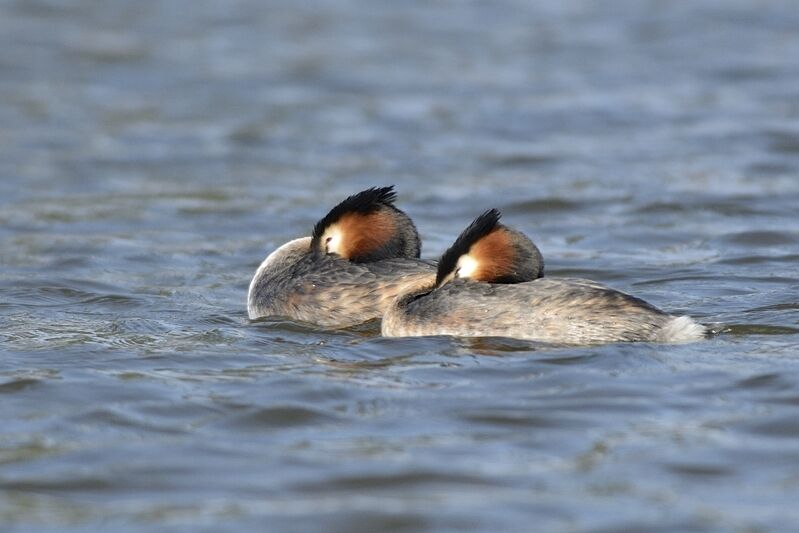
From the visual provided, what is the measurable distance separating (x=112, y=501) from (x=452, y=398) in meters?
1.90

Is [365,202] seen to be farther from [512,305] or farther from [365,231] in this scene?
[512,305]

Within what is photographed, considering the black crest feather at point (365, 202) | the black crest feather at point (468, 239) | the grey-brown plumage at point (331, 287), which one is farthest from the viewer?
the black crest feather at point (365, 202)

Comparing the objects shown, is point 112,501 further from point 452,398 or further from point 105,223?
point 105,223

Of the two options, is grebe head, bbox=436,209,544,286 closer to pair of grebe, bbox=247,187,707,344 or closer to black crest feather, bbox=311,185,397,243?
pair of grebe, bbox=247,187,707,344

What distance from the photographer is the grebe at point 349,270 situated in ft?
31.1

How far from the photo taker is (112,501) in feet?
20.4

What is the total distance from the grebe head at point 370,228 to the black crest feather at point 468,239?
0.76 metres

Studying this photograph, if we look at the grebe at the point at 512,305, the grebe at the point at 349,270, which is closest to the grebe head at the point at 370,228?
the grebe at the point at 349,270

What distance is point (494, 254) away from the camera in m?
8.81

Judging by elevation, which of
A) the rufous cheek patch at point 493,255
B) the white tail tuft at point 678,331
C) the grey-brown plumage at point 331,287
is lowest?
the white tail tuft at point 678,331

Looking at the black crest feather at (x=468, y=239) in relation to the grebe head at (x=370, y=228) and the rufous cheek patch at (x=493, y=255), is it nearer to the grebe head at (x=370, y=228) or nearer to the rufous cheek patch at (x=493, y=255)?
the rufous cheek patch at (x=493, y=255)

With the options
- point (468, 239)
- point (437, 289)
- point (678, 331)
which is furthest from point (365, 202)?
point (678, 331)

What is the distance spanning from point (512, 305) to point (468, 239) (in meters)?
0.49

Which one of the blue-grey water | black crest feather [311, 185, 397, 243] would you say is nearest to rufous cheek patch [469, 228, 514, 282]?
the blue-grey water
